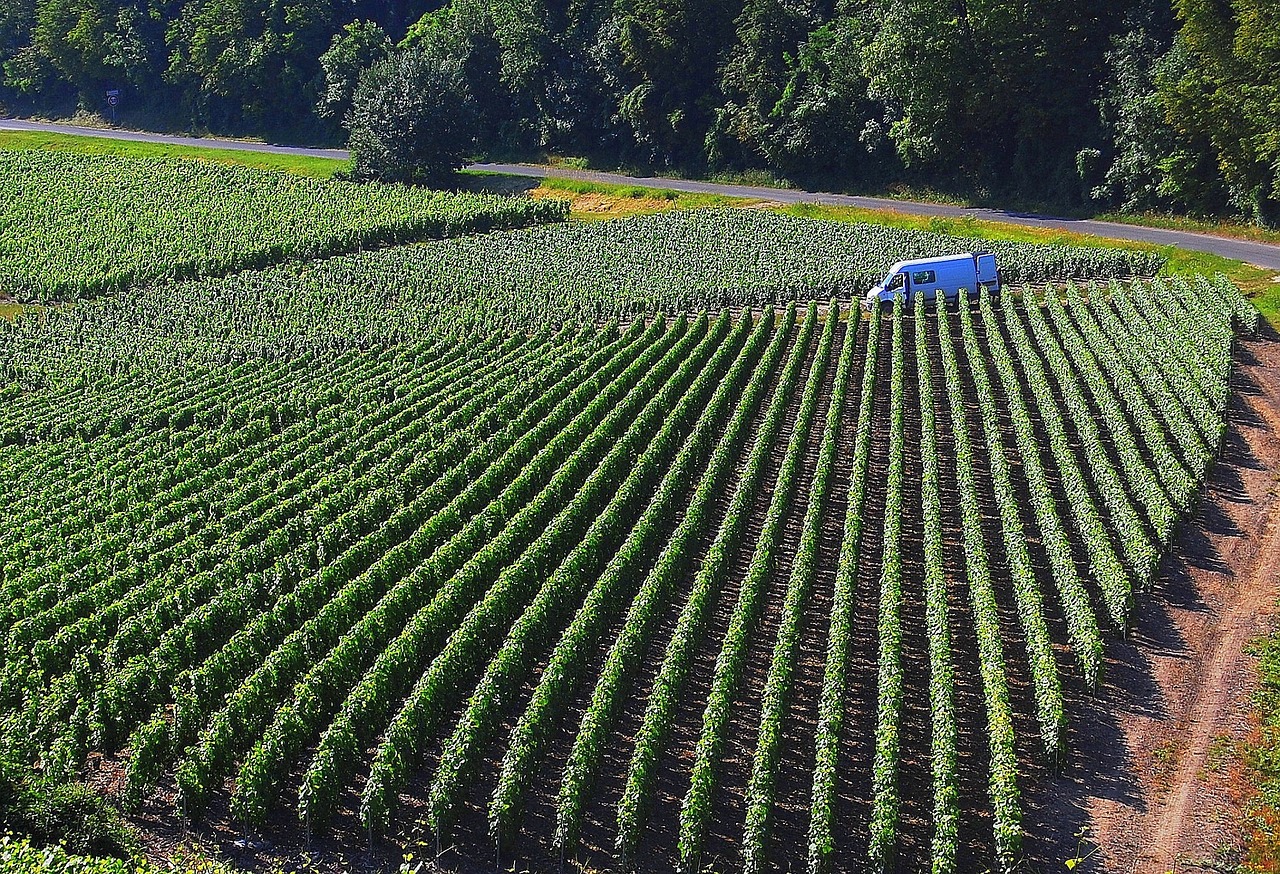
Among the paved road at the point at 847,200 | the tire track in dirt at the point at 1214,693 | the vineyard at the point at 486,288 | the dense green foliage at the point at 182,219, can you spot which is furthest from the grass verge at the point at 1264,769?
the dense green foliage at the point at 182,219

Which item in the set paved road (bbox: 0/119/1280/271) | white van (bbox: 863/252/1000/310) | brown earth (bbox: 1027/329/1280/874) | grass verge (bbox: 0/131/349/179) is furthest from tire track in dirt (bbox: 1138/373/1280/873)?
grass verge (bbox: 0/131/349/179)

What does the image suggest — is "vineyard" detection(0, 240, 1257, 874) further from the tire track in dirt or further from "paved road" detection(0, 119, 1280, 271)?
"paved road" detection(0, 119, 1280, 271)

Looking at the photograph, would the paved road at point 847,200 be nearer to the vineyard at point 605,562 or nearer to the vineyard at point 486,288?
the vineyard at point 486,288

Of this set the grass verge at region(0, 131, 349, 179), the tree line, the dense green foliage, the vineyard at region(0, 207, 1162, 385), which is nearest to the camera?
the vineyard at region(0, 207, 1162, 385)

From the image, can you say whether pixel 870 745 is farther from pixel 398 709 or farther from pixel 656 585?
pixel 398 709

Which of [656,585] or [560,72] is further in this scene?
[560,72]

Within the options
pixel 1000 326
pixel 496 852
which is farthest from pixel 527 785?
pixel 1000 326
